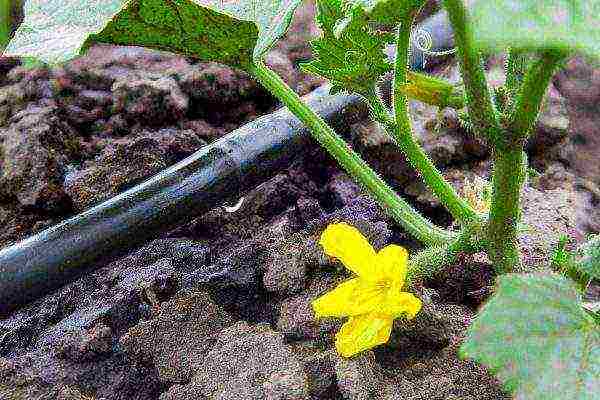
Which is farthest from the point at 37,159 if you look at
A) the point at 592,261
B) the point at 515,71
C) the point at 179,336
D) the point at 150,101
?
the point at 592,261

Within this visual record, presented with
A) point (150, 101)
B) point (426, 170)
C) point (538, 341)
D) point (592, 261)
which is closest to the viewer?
point (538, 341)

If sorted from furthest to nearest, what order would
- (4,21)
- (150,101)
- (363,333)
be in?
1. (4,21)
2. (150,101)
3. (363,333)

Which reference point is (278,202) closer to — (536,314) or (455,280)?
(455,280)

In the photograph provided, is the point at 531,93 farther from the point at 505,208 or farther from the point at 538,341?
the point at 538,341

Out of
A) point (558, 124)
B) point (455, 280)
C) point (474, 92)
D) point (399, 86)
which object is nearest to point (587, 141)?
point (558, 124)

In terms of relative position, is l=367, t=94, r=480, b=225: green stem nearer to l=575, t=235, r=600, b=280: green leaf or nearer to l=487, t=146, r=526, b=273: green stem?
l=487, t=146, r=526, b=273: green stem

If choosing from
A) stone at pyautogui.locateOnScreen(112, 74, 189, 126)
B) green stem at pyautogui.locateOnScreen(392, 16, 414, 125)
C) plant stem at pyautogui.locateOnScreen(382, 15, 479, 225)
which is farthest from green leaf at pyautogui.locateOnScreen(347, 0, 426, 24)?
stone at pyautogui.locateOnScreen(112, 74, 189, 126)

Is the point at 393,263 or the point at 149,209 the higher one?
the point at 393,263
